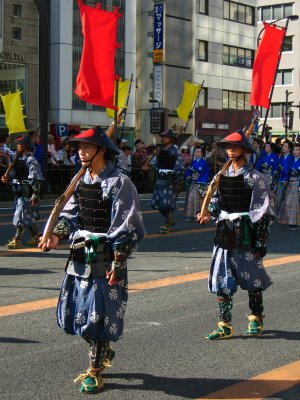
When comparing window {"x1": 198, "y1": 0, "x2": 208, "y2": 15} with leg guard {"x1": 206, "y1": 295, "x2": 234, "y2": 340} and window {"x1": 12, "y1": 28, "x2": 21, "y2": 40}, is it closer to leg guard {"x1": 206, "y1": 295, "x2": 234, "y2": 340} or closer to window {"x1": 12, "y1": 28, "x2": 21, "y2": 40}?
window {"x1": 12, "y1": 28, "x2": 21, "y2": 40}

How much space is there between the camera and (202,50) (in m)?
46.4

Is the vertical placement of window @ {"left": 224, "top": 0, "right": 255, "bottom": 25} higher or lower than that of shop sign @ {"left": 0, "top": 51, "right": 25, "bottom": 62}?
higher

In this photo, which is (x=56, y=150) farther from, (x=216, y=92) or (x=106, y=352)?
(x=216, y=92)

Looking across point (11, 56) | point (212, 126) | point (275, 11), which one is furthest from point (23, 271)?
point (275, 11)

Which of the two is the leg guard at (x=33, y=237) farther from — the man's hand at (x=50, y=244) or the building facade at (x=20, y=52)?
the building facade at (x=20, y=52)

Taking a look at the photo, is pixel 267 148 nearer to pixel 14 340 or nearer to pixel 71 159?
Answer: pixel 71 159

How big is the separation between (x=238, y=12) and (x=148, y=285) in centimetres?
4266

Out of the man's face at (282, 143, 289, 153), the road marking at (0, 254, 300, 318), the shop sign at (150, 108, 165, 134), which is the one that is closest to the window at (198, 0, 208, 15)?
the shop sign at (150, 108, 165, 134)

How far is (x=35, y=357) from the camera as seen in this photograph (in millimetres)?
5949

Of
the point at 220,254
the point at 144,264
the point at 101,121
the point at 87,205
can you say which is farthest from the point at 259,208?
the point at 101,121

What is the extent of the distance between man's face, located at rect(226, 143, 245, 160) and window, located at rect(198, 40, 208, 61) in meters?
40.2

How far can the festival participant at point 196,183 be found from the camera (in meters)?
17.0

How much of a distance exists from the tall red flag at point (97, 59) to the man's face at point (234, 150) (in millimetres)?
2509

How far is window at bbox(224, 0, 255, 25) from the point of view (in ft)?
158
